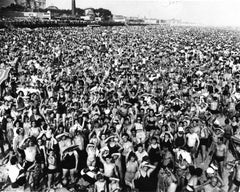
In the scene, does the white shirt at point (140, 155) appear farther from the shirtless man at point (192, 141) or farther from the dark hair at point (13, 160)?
the dark hair at point (13, 160)

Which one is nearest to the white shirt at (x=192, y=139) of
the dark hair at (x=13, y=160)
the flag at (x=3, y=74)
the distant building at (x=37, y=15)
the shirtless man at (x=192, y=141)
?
the shirtless man at (x=192, y=141)

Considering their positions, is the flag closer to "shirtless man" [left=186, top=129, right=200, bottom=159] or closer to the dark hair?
the dark hair

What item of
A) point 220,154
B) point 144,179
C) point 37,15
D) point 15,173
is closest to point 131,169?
point 144,179

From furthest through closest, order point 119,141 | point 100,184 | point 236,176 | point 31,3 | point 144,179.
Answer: point 31,3 < point 119,141 < point 236,176 < point 144,179 < point 100,184

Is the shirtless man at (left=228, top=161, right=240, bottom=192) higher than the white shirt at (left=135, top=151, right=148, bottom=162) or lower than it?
lower

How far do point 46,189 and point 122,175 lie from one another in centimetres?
159

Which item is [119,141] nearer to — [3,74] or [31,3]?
[3,74]

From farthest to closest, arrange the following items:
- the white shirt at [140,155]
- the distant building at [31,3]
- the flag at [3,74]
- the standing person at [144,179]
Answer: the distant building at [31,3]
the flag at [3,74]
the white shirt at [140,155]
the standing person at [144,179]

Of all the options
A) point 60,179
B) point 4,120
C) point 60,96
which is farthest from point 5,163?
point 60,96

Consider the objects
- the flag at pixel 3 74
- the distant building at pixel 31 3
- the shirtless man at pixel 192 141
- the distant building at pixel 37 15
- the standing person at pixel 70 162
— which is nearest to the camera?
the standing person at pixel 70 162

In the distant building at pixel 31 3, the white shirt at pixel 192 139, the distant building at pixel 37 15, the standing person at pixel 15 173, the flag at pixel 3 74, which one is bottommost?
the standing person at pixel 15 173

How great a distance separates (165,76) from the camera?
13.7 meters

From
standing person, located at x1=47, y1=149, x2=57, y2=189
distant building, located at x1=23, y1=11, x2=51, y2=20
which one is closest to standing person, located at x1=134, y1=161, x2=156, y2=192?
standing person, located at x1=47, y1=149, x2=57, y2=189

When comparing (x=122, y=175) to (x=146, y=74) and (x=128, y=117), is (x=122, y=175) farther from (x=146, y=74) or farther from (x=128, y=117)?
(x=146, y=74)
